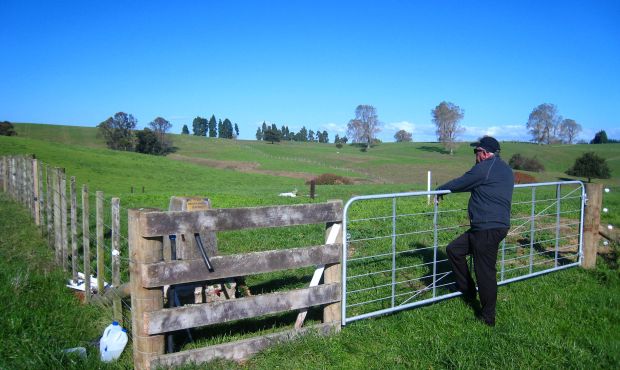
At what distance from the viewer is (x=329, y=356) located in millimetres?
4656

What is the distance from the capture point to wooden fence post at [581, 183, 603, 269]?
330 inches

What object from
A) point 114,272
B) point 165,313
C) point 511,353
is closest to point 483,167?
point 511,353

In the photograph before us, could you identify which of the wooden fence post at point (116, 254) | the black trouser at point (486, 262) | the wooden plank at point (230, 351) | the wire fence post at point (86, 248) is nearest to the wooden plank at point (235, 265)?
the wooden plank at point (230, 351)

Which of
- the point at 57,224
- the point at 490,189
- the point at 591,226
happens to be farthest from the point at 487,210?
the point at 57,224

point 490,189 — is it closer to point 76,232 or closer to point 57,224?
point 76,232

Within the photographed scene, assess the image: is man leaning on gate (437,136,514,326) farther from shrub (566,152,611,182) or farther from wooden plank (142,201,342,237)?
shrub (566,152,611,182)

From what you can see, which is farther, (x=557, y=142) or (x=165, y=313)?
(x=557, y=142)

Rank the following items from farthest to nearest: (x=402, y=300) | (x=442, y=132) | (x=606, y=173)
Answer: (x=442, y=132)
(x=606, y=173)
(x=402, y=300)

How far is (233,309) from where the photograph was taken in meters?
4.56

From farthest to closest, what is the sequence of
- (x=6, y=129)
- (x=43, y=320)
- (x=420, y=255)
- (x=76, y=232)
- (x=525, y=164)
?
(x=6, y=129) → (x=525, y=164) → (x=420, y=255) → (x=76, y=232) → (x=43, y=320)

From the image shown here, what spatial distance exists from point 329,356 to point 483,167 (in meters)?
2.83

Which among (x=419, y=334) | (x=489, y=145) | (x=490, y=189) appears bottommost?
(x=419, y=334)

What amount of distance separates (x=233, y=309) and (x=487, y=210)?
318 centimetres

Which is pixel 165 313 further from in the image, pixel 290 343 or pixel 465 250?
pixel 465 250
